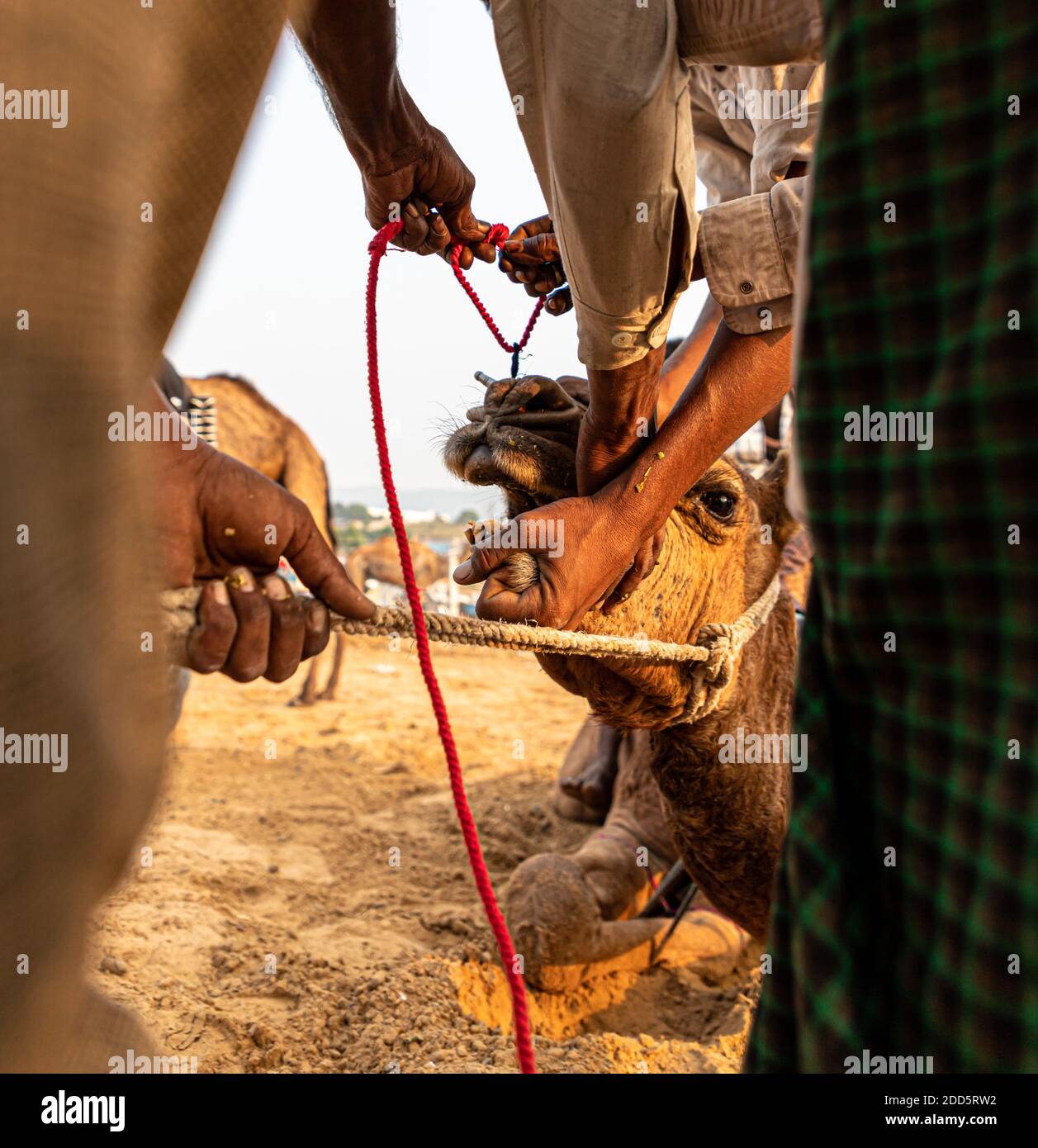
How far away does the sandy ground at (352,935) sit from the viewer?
303cm

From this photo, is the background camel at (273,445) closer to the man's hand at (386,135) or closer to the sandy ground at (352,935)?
the sandy ground at (352,935)

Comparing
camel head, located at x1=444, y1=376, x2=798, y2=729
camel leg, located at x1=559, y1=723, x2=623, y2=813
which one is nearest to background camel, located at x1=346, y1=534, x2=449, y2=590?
camel leg, located at x1=559, y1=723, x2=623, y2=813

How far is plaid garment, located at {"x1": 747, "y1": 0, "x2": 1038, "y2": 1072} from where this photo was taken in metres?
0.73

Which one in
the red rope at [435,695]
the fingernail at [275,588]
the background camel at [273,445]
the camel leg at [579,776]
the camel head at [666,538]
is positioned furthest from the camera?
the background camel at [273,445]

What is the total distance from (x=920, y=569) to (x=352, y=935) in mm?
3715

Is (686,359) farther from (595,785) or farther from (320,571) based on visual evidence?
(595,785)

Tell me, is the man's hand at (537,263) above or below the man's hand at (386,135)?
below

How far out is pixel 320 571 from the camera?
4.10 ft

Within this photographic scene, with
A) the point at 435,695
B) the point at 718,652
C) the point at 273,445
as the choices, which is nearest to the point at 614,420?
the point at 718,652

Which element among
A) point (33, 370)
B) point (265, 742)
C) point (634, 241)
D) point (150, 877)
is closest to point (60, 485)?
point (33, 370)

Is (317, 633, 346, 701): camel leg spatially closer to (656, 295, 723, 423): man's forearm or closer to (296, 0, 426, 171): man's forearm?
(656, 295, 723, 423): man's forearm

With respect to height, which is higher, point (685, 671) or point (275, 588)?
point (275, 588)

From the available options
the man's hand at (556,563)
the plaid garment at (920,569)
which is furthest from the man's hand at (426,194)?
the plaid garment at (920,569)
